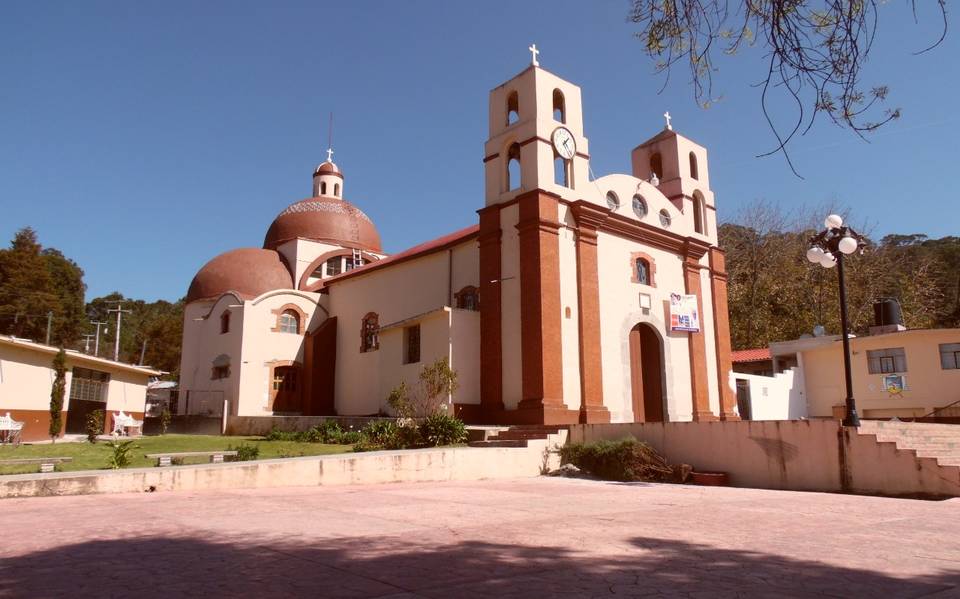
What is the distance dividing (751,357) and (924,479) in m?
20.6

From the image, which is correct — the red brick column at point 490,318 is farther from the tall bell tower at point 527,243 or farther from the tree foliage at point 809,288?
the tree foliage at point 809,288

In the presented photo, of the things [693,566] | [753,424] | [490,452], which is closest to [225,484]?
[490,452]

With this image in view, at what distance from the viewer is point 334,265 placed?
33375 millimetres

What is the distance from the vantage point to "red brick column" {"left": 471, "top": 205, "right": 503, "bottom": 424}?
18.5m

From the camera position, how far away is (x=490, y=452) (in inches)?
524

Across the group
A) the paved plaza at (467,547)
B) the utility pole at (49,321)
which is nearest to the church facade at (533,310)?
the paved plaza at (467,547)

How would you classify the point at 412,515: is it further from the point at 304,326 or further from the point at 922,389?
the point at 922,389

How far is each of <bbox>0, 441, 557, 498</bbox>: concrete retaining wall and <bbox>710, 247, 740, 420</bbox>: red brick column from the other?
10.6 m

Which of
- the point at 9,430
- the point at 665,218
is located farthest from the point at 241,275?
the point at 665,218

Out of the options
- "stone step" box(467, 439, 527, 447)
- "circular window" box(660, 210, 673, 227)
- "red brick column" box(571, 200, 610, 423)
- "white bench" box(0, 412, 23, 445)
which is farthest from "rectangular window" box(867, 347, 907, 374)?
"white bench" box(0, 412, 23, 445)

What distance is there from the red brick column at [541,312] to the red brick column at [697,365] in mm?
5816

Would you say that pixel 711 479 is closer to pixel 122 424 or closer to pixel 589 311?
pixel 589 311

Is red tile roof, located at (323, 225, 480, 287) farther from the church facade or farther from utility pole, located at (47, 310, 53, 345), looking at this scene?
utility pole, located at (47, 310, 53, 345)

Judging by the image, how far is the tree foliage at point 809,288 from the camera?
35.5m
